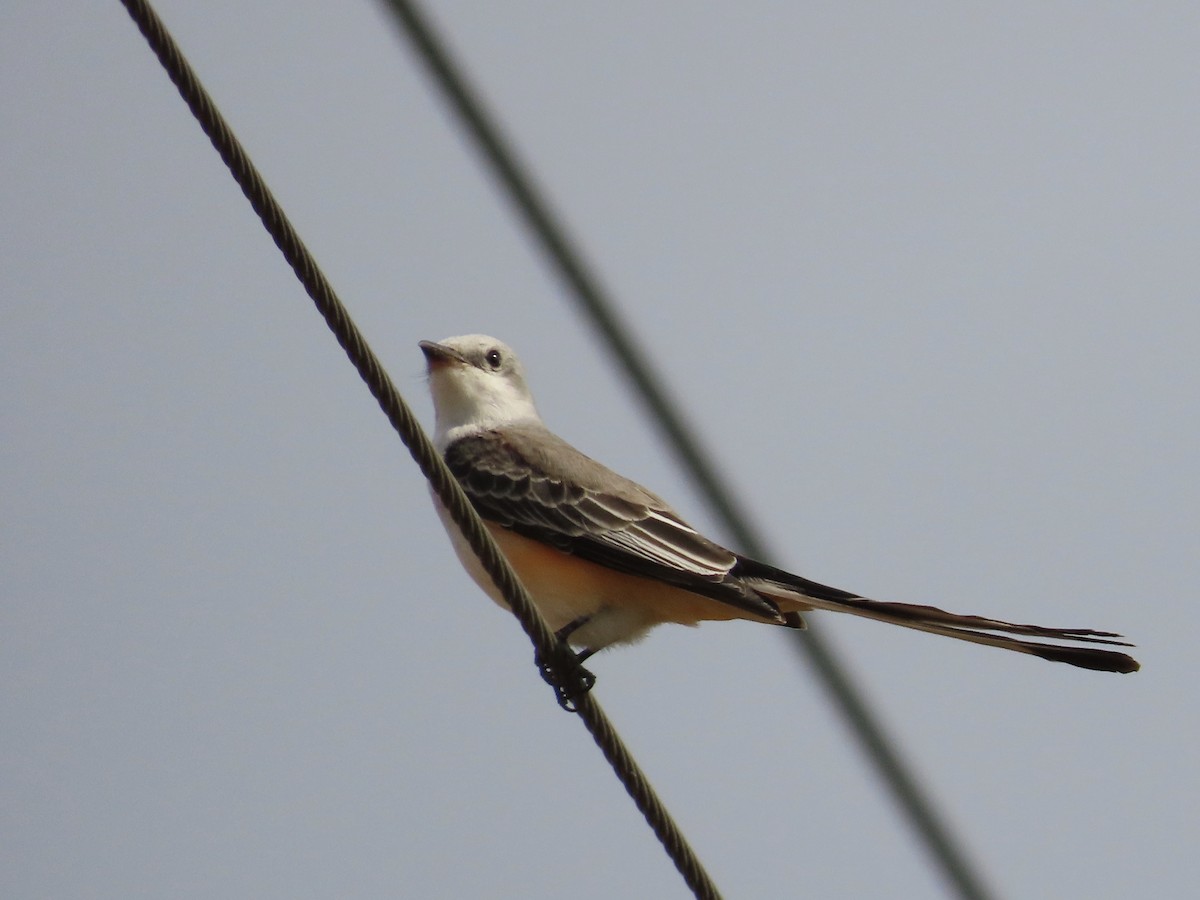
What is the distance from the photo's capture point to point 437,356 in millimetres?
6387

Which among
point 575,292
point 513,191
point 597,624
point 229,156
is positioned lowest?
point 597,624

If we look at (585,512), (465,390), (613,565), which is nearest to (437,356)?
(465,390)

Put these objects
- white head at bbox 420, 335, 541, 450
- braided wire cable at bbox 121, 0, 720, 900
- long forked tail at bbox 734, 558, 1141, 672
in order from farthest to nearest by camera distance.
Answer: white head at bbox 420, 335, 541, 450, long forked tail at bbox 734, 558, 1141, 672, braided wire cable at bbox 121, 0, 720, 900

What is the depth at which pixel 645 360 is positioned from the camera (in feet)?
9.57

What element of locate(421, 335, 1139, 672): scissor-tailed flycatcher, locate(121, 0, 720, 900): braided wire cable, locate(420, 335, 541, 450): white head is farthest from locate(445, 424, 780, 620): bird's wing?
locate(121, 0, 720, 900): braided wire cable

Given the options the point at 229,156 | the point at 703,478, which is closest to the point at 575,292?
the point at 703,478

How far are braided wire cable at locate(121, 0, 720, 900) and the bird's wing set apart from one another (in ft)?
3.31

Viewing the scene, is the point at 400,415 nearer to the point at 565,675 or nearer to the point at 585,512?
the point at 565,675

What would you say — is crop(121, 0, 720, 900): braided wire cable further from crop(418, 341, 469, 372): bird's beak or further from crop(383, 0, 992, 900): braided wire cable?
crop(418, 341, 469, 372): bird's beak

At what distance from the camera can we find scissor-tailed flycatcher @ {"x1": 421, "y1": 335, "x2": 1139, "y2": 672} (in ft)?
14.0

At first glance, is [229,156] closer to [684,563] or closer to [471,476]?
[684,563]

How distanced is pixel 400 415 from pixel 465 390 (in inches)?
133

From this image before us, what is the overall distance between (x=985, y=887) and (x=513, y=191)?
2.10 meters

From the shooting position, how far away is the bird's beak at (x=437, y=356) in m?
6.39
